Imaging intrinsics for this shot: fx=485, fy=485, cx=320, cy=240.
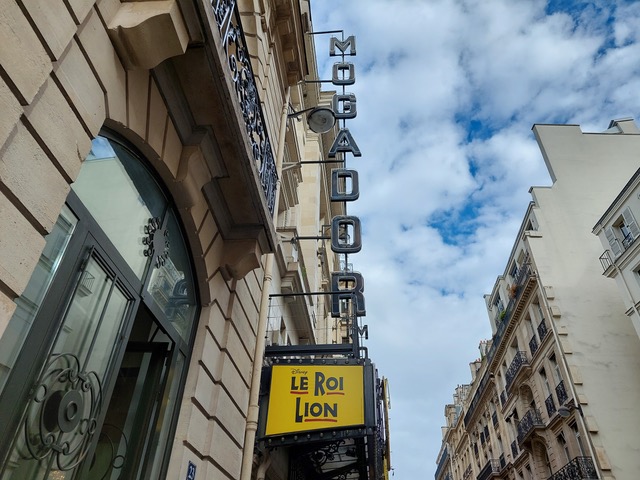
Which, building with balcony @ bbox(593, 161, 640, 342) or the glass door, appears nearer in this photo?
the glass door

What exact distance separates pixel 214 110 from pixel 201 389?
3269mm

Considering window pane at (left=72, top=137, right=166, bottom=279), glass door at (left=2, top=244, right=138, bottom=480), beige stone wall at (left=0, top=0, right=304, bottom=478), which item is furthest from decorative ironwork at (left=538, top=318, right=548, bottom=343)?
glass door at (left=2, top=244, right=138, bottom=480)

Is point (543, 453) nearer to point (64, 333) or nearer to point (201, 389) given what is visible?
point (201, 389)

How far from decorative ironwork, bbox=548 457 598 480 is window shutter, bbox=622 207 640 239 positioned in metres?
11.2

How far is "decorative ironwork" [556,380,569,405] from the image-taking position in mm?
26428

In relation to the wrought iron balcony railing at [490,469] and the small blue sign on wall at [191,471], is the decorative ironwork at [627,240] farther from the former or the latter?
the small blue sign on wall at [191,471]

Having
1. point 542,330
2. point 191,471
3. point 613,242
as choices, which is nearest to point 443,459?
point 542,330

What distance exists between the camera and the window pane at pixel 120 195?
4.06 metres

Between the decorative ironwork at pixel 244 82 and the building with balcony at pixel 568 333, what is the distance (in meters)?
22.2

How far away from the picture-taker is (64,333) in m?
3.70

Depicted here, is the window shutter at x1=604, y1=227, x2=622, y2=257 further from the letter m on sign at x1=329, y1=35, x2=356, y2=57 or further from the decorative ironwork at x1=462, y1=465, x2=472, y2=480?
the decorative ironwork at x1=462, y1=465, x2=472, y2=480

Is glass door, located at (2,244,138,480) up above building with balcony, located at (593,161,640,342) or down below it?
below

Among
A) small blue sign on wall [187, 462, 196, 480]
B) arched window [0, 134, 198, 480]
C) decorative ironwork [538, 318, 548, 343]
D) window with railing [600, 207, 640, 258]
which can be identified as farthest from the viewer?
decorative ironwork [538, 318, 548, 343]

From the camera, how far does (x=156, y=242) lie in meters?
5.17
